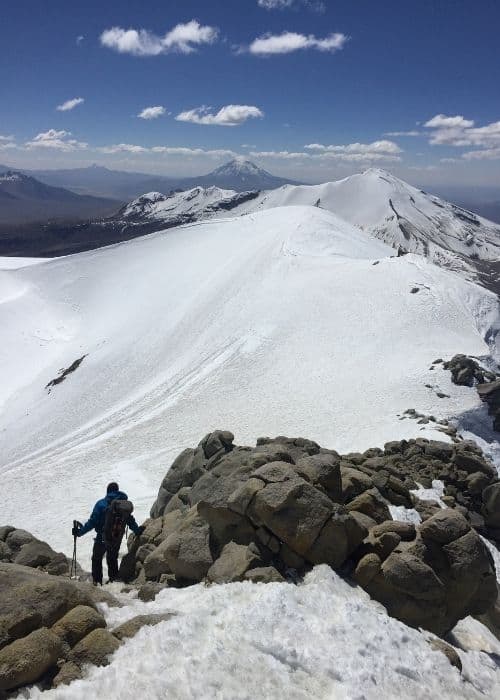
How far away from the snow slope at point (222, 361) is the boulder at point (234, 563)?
40.7ft

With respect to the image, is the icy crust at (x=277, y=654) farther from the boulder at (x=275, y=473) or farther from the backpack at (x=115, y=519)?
the backpack at (x=115, y=519)

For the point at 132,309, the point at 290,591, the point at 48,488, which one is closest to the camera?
the point at 290,591

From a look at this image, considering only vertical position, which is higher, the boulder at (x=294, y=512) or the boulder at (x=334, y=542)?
the boulder at (x=294, y=512)

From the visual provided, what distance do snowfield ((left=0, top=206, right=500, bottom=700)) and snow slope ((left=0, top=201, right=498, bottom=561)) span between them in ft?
0.65

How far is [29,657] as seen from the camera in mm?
8008

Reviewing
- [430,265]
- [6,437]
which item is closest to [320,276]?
[430,265]

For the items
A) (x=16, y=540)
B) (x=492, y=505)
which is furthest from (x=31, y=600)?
(x=492, y=505)

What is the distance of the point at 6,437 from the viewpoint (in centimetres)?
4128

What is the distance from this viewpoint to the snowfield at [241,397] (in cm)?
888

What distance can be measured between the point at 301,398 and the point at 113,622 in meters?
26.9

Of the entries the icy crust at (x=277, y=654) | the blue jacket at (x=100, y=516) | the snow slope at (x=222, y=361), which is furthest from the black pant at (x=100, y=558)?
Answer: the snow slope at (x=222, y=361)

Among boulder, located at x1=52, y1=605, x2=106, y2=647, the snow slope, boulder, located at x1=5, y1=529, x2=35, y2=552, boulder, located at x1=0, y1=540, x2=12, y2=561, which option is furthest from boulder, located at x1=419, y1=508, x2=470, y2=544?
the snow slope

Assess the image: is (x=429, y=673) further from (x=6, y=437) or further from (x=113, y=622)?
(x=6, y=437)

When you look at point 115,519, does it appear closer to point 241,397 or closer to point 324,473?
point 324,473
